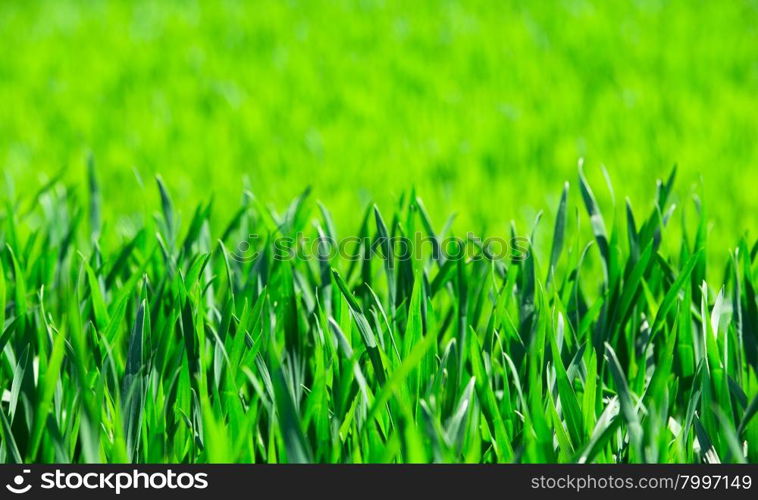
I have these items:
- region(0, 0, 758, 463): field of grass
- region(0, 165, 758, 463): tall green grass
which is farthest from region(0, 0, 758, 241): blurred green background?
region(0, 165, 758, 463): tall green grass

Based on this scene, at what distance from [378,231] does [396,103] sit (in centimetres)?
177

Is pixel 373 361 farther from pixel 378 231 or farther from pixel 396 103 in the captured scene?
pixel 396 103

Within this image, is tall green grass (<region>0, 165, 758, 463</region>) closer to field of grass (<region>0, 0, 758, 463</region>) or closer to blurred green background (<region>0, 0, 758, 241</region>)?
field of grass (<region>0, 0, 758, 463</region>)

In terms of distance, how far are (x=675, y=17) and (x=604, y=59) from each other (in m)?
0.66

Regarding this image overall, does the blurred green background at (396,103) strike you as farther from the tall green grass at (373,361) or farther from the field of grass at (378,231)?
the tall green grass at (373,361)

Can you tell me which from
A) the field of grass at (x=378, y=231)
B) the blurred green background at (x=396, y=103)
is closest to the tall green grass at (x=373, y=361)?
the field of grass at (x=378, y=231)

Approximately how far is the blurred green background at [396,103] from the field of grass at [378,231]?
14 millimetres

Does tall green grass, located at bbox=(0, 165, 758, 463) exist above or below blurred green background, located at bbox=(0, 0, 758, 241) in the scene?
below

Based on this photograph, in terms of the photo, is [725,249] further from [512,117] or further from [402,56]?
[402,56]

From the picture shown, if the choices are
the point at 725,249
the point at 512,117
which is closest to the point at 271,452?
the point at 725,249

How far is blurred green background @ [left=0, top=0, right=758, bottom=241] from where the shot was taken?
7.70 feet

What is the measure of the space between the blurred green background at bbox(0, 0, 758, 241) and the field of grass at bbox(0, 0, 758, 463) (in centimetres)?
1

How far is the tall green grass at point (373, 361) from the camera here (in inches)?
34.8

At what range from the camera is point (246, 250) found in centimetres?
144
